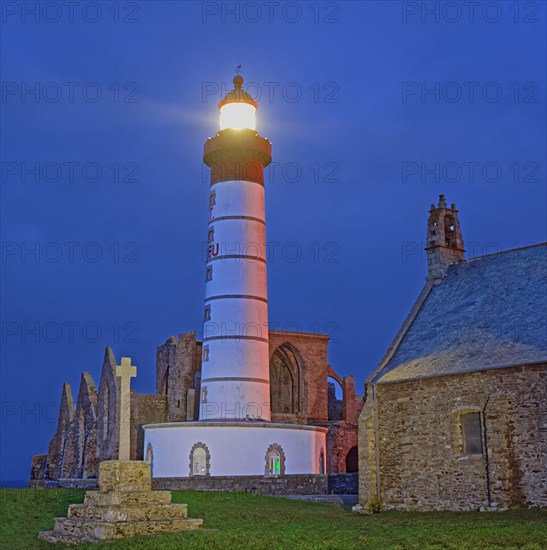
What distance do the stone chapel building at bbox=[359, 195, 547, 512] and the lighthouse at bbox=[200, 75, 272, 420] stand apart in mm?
8757

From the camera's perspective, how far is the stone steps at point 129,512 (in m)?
15.2

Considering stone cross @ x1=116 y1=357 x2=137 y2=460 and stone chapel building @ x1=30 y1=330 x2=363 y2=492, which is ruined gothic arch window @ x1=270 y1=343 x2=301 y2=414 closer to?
stone chapel building @ x1=30 y1=330 x2=363 y2=492

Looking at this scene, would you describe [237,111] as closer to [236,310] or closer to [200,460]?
[236,310]

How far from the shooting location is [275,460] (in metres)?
31.3

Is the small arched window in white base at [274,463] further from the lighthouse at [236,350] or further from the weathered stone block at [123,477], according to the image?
the weathered stone block at [123,477]

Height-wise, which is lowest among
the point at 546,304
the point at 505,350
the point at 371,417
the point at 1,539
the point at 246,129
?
the point at 1,539

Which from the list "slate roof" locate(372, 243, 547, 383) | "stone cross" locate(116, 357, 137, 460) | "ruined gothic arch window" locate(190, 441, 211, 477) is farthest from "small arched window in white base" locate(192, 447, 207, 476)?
"stone cross" locate(116, 357, 137, 460)

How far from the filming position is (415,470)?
23.6 metres

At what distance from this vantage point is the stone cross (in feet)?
55.2

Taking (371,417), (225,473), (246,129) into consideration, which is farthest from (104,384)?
(371,417)

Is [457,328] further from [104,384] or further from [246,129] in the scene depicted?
[104,384]

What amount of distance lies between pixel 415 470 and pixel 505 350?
4645 millimetres

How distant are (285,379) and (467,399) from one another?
68.8 ft

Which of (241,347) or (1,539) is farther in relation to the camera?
(241,347)
